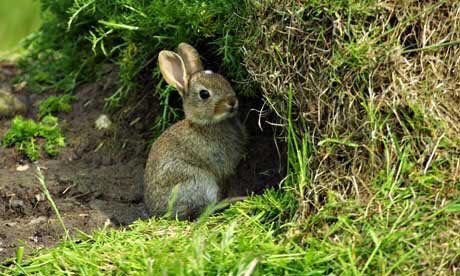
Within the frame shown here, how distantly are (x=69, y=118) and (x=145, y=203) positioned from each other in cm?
155

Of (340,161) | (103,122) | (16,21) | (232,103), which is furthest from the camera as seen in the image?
(16,21)

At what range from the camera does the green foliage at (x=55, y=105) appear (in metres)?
7.36

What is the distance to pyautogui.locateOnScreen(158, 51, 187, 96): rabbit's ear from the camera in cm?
607

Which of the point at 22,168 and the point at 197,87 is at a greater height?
the point at 197,87

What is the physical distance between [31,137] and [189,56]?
159 cm

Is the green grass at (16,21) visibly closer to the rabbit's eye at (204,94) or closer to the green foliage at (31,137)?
the green foliage at (31,137)

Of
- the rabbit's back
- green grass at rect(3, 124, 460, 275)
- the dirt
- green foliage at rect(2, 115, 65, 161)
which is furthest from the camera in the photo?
green foliage at rect(2, 115, 65, 161)

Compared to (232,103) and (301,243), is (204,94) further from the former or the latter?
(301,243)

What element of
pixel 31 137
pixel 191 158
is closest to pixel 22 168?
pixel 31 137

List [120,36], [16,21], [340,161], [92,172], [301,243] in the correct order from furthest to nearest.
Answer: [16,21] < [120,36] < [92,172] < [340,161] < [301,243]

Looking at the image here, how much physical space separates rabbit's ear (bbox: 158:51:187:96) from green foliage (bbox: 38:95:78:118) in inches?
58.2

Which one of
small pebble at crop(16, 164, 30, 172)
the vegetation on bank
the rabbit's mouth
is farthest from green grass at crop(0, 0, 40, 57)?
the vegetation on bank

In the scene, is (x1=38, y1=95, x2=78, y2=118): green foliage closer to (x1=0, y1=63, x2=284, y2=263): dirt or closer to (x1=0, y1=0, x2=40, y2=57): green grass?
(x1=0, y1=63, x2=284, y2=263): dirt

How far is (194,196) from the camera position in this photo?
5988mm
